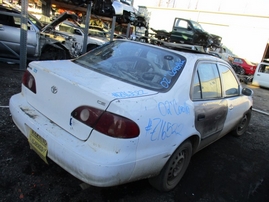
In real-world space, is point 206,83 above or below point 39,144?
above

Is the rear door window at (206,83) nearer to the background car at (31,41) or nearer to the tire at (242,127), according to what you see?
the tire at (242,127)

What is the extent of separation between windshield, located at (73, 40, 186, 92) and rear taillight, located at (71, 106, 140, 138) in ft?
1.87

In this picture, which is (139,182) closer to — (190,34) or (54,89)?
(54,89)

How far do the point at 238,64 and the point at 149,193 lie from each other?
1785 cm

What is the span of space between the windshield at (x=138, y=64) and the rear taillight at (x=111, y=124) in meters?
0.57

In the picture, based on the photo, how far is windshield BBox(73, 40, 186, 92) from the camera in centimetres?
235

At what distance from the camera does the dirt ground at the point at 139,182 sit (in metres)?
2.24

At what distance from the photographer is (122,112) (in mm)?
1762

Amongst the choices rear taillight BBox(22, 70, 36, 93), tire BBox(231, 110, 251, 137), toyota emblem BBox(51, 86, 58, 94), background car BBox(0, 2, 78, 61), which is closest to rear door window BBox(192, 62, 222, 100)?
toyota emblem BBox(51, 86, 58, 94)

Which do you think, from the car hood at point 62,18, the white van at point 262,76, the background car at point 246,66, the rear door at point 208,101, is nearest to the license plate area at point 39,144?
the rear door at point 208,101

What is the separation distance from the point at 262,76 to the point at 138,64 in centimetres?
1403

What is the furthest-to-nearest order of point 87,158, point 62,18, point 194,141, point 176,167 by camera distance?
point 62,18, point 194,141, point 176,167, point 87,158

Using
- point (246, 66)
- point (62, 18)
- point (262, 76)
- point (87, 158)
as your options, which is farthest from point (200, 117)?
point (246, 66)

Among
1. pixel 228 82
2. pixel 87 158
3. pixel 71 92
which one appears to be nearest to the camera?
pixel 87 158
